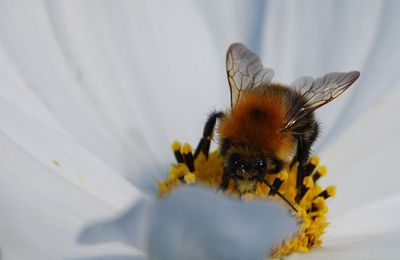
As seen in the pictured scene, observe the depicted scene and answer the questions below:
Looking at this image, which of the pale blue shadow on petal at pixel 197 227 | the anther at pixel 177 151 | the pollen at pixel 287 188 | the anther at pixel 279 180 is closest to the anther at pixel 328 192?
Result: the pollen at pixel 287 188

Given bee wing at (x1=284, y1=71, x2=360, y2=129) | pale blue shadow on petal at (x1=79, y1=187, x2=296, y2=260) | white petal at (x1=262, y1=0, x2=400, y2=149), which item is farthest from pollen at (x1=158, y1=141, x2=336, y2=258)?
pale blue shadow on petal at (x1=79, y1=187, x2=296, y2=260)

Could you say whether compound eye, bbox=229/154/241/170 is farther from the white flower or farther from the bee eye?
the white flower

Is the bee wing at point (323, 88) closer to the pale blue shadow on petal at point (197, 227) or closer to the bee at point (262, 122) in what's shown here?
the bee at point (262, 122)

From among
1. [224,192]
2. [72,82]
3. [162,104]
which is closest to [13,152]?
[224,192]

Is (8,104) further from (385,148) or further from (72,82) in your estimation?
(385,148)

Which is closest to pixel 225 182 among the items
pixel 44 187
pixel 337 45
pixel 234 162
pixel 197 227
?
pixel 234 162
